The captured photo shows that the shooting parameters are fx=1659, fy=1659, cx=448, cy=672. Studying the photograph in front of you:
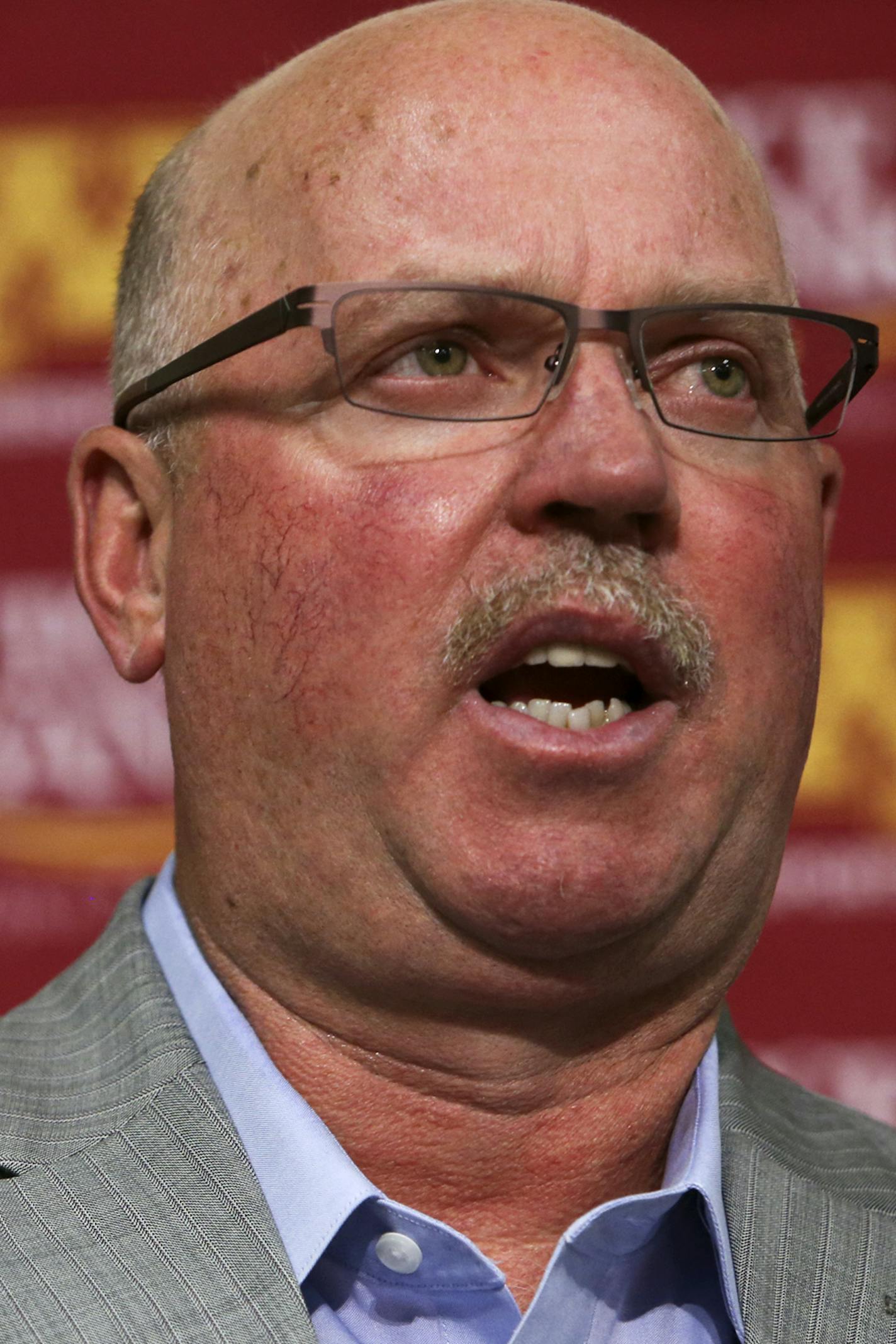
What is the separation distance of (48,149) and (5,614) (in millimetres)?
657

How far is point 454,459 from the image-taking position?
1.19 meters

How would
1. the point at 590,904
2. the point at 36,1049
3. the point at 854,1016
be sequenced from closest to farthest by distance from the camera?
the point at 590,904 → the point at 36,1049 → the point at 854,1016

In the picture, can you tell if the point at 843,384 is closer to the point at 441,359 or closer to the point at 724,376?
the point at 724,376

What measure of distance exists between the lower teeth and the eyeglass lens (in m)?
0.21

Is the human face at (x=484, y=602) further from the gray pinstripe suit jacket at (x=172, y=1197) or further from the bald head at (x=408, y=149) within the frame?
the gray pinstripe suit jacket at (x=172, y=1197)

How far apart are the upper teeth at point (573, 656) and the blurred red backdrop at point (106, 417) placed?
1188 mm

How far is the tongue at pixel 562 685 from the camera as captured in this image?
4.05 feet

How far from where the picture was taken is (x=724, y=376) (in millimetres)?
1333

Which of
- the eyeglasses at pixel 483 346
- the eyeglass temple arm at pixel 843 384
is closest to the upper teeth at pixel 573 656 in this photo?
the eyeglasses at pixel 483 346

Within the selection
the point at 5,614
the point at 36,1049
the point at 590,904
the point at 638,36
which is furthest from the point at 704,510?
the point at 5,614

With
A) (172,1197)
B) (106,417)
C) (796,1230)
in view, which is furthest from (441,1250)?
(106,417)

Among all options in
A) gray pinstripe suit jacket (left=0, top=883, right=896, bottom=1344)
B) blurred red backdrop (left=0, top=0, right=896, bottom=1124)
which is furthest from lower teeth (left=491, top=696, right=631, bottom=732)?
blurred red backdrop (left=0, top=0, right=896, bottom=1124)

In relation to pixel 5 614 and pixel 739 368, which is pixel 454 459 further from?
pixel 5 614

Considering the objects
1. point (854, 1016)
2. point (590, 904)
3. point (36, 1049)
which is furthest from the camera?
point (854, 1016)
